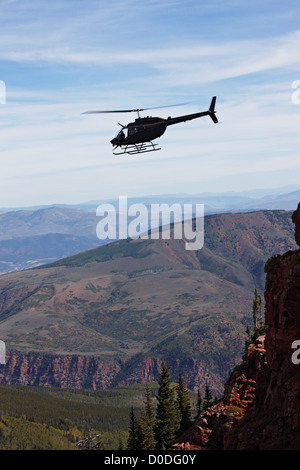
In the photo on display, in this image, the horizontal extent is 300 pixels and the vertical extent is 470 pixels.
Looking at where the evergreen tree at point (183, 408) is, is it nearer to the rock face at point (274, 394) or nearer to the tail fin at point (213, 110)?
the rock face at point (274, 394)

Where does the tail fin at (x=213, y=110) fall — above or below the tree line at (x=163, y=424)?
above

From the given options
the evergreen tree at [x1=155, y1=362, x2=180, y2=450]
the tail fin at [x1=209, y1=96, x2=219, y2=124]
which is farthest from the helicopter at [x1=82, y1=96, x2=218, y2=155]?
the evergreen tree at [x1=155, y1=362, x2=180, y2=450]

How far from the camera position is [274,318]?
50.2 metres

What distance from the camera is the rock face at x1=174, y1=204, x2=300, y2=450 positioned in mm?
44344

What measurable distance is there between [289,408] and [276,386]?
13.9ft

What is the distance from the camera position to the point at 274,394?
158 feet

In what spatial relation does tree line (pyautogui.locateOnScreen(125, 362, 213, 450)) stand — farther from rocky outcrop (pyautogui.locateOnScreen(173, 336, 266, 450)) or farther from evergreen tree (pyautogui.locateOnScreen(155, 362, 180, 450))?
rocky outcrop (pyautogui.locateOnScreen(173, 336, 266, 450))

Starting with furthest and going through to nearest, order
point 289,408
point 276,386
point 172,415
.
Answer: point 172,415 < point 276,386 < point 289,408

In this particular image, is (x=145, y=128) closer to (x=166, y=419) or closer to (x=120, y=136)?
(x=120, y=136)

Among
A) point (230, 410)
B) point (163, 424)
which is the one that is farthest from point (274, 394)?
point (163, 424)

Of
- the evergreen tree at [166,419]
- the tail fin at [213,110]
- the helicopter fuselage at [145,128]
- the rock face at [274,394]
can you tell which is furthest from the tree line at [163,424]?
the tail fin at [213,110]

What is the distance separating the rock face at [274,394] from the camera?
4434 cm
